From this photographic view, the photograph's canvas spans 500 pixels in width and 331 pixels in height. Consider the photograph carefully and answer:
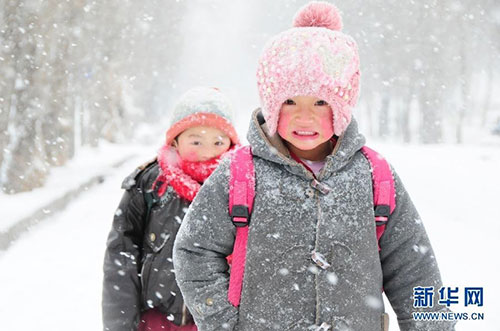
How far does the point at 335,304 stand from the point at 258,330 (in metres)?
0.25

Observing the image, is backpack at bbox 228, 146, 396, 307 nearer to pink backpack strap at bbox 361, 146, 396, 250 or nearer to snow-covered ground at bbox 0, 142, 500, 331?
pink backpack strap at bbox 361, 146, 396, 250

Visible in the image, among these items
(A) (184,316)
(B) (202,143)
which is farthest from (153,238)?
(B) (202,143)

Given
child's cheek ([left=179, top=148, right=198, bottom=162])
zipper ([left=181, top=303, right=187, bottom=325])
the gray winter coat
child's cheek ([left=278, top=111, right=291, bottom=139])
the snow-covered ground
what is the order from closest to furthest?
the gray winter coat → child's cheek ([left=278, top=111, right=291, bottom=139]) → zipper ([left=181, top=303, right=187, bottom=325]) → child's cheek ([left=179, top=148, right=198, bottom=162]) → the snow-covered ground

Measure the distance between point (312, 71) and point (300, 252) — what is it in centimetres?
57

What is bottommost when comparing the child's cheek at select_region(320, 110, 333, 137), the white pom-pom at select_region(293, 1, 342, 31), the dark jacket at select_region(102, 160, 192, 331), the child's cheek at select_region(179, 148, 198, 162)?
the dark jacket at select_region(102, 160, 192, 331)

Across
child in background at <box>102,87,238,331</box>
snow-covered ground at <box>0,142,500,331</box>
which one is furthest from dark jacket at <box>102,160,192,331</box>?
snow-covered ground at <box>0,142,500,331</box>

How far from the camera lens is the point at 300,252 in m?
1.62

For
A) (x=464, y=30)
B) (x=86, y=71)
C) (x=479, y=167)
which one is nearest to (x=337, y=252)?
(x=479, y=167)

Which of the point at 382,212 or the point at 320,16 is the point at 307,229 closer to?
the point at 382,212

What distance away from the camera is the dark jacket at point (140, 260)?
96.1 inches

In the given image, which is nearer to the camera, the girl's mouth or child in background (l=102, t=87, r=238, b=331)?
the girl's mouth

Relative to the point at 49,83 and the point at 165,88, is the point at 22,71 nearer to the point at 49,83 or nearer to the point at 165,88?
the point at 49,83

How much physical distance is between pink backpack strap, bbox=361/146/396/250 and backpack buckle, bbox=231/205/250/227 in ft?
1.36

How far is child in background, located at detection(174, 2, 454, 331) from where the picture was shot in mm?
1624
